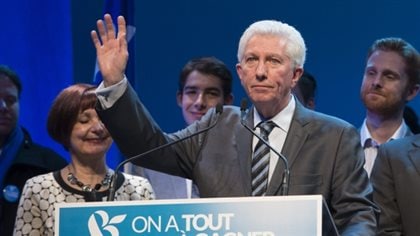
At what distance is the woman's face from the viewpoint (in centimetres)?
321

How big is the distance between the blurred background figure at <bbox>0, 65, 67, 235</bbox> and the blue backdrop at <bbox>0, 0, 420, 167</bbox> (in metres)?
0.98

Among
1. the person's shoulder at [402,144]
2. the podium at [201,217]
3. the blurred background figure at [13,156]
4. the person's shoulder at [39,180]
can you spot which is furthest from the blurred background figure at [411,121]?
the podium at [201,217]

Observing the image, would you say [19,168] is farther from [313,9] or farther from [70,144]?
[313,9]

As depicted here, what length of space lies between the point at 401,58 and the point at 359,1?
1240 millimetres

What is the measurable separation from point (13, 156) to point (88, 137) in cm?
64

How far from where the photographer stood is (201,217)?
211 centimetres

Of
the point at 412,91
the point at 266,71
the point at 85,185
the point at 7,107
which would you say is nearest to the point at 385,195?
the point at 266,71

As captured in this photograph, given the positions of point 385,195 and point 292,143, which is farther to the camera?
point 385,195

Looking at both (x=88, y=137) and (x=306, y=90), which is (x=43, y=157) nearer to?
(x=88, y=137)

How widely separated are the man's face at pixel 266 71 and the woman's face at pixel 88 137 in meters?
0.68

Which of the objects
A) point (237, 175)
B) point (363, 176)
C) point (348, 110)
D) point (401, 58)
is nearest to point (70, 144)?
point (237, 175)

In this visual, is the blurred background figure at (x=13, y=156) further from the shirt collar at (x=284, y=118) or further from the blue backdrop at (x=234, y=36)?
the shirt collar at (x=284, y=118)

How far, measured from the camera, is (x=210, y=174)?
2744 mm

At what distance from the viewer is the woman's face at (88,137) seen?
3.21 m
